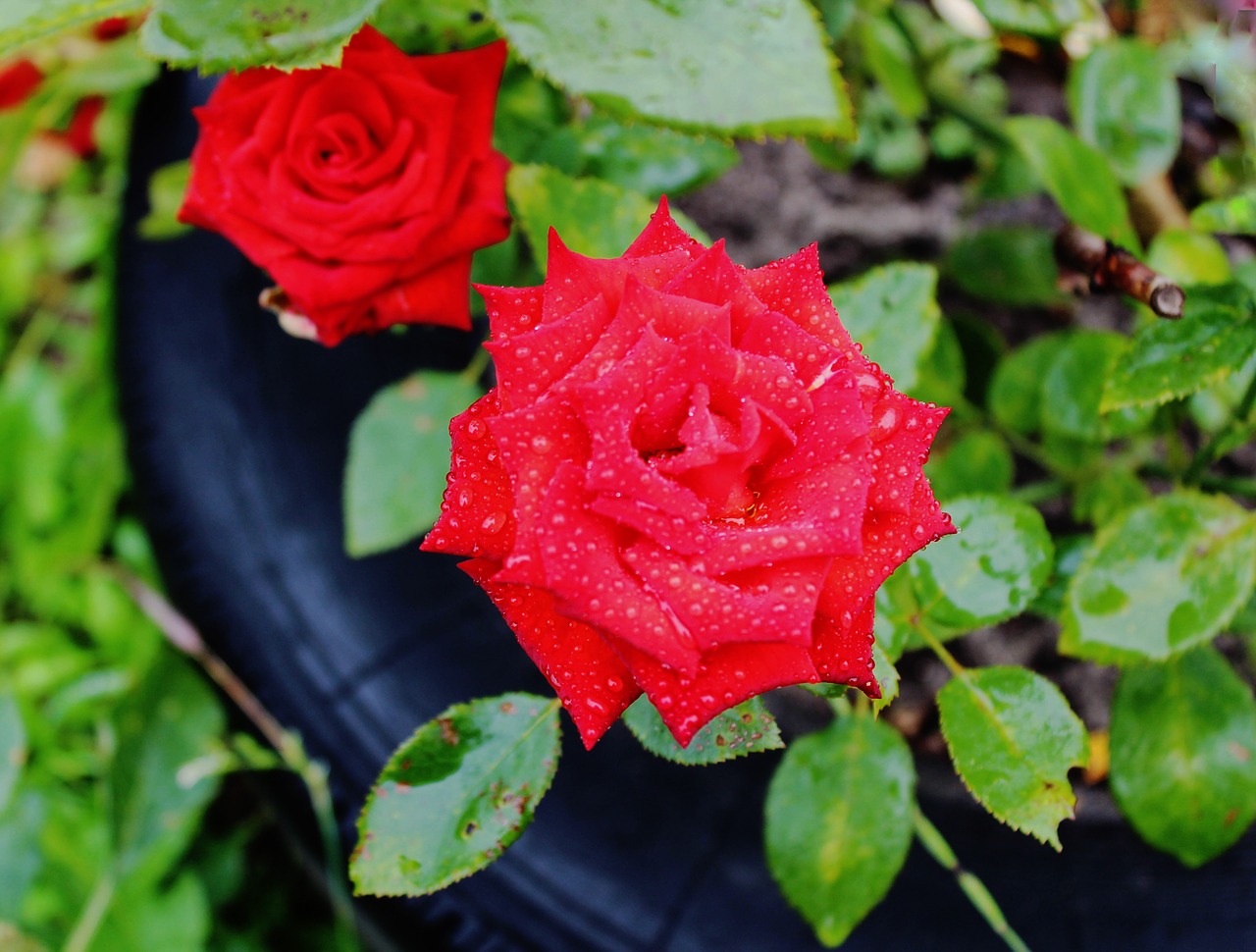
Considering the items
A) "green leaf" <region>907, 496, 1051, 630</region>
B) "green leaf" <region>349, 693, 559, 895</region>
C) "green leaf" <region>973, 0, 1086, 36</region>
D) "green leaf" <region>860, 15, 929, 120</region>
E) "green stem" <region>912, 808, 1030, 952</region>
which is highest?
"green leaf" <region>973, 0, 1086, 36</region>

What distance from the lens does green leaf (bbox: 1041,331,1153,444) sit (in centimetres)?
68

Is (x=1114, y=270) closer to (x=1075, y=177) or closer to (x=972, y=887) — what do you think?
(x=1075, y=177)

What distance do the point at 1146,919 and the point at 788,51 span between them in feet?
1.92

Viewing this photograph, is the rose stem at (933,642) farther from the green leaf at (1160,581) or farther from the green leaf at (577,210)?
the green leaf at (577,210)

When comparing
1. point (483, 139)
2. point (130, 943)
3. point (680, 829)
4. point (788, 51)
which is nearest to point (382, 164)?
point (483, 139)

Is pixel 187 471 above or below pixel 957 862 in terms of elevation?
above

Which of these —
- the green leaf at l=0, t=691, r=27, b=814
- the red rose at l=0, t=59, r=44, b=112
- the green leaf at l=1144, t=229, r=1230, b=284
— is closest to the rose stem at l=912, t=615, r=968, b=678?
the green leaf at l=1144, t=229, r=1230, b=284

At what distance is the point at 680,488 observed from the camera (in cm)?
30

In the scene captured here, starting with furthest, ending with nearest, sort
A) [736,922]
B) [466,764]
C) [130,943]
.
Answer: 1. [130,943]
2. [736,922]
3. [466,764]

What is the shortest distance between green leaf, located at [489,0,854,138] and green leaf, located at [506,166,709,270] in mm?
122

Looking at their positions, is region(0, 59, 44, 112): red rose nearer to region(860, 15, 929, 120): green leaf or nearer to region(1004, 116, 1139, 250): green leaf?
region(860, 15, 929, 120): green leaf

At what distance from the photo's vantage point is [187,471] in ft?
2.49

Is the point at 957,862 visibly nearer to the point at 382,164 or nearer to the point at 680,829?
the point at 680,829

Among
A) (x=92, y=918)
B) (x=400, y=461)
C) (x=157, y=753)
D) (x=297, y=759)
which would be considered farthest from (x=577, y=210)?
(x=92, y=918)
